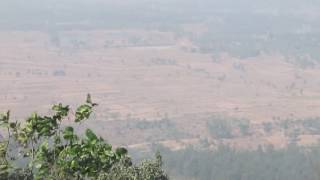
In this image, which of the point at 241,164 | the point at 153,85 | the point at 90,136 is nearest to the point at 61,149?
the point at 90,136

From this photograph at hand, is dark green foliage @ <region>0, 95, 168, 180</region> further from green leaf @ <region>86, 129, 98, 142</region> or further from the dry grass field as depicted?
the dry grass field

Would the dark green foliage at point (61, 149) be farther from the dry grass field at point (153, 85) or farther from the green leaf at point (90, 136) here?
the dry grass field at point (153, 85)

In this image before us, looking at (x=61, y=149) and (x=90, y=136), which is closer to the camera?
(x=90, y=136)

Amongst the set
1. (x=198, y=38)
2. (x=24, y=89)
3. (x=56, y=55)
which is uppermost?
(x=198, y=38)

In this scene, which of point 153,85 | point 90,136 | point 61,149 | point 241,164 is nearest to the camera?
point 90,136

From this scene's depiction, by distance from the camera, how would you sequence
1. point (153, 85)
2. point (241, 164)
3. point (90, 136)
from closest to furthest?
point (90, 136), point (241, 164), point (153, 85)

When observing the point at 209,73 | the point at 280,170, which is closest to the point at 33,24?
the point at 209,73

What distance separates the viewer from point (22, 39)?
454ft

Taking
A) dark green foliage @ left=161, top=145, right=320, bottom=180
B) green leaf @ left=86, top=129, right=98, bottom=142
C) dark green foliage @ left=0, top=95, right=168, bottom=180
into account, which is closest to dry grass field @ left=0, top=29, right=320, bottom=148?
dark green foliage @ left=161, top=145, right=320, bottom=180

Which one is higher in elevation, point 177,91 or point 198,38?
point 198,38

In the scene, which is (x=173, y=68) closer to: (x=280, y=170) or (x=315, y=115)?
(x=315, y=115)

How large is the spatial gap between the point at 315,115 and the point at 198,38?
255ft

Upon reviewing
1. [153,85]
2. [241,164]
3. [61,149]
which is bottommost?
[61,149]

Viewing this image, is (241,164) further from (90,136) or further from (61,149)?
(90,136)
